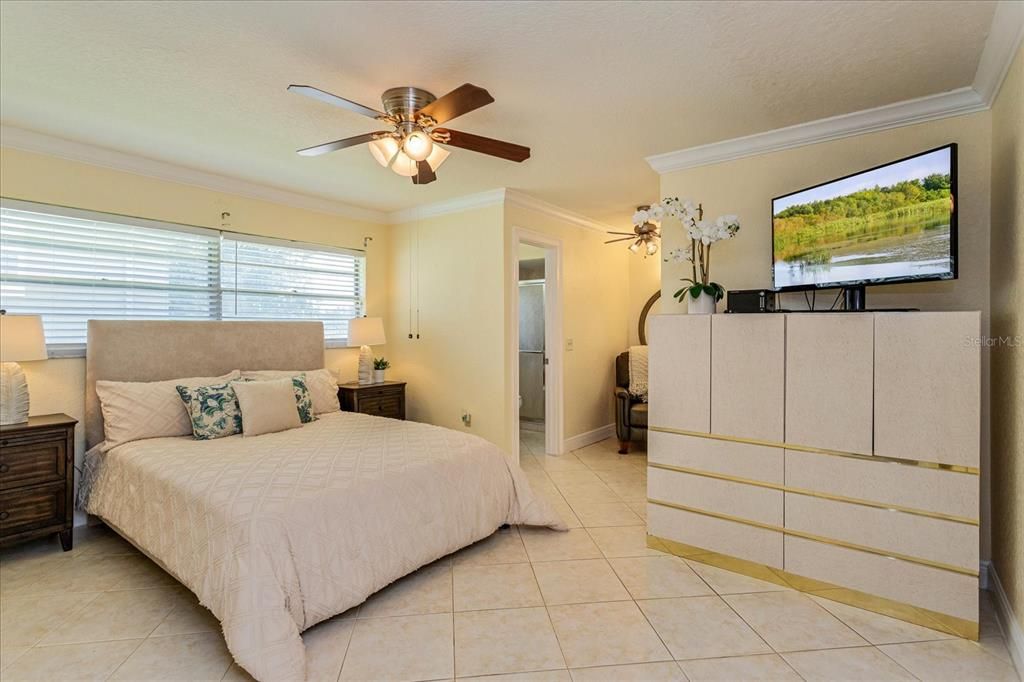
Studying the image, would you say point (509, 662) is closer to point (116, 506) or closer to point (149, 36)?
point (116, 506)

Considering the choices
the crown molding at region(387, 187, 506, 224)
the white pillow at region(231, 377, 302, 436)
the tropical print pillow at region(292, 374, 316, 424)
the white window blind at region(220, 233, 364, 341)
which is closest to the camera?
the white pillow at region(231, 377, 302, 436)

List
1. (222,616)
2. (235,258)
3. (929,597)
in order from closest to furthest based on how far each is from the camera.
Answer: (222,616), (929,597), (235,258)

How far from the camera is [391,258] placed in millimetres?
5188

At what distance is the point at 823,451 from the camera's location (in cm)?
238

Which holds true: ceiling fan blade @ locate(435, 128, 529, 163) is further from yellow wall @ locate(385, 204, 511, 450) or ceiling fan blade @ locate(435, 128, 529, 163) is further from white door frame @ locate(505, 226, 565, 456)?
white door frame @ locate(505, 226, 565, 456)

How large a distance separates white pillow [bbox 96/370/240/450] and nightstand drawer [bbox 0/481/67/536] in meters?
0.34

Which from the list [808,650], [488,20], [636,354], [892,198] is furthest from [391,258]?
[808,650]

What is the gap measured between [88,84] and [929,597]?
4.54 meters

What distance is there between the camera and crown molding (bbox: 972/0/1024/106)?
1777 millimetres

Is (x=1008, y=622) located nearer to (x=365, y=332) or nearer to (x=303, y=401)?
(x=303, y=401)

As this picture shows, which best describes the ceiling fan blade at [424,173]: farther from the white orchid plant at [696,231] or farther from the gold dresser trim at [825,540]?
the gold dresser trim at [825,540]

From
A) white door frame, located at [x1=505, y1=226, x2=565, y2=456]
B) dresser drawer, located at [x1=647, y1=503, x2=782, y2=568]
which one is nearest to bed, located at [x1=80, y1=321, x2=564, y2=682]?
dresser drawer, located at [x1=647, y1=503, x2=782, y2=568]

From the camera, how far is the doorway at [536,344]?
14.6 ft

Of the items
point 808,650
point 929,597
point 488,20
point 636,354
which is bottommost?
point 808,650
